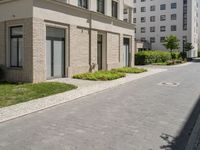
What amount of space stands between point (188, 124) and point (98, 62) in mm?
16644

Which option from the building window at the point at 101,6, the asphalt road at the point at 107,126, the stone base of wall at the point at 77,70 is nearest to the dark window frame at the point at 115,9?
the building window at the point at 101,6

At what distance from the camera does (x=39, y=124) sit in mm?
7594

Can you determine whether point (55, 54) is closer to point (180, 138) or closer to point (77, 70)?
point (77, 70)

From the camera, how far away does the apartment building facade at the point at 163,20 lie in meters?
68.9

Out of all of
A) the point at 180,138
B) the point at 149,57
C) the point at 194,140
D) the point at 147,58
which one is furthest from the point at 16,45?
the point at 149,57

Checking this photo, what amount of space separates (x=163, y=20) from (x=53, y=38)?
5877 cm

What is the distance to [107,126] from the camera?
7.38 meters

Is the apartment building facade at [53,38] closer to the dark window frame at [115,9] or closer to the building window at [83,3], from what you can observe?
the building window at [83,3]

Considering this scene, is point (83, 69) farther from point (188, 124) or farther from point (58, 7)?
point (188, 124)

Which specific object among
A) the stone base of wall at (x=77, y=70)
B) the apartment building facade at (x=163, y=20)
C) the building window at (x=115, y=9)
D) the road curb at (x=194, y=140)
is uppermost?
the apartment building facade at (x=163, y=20)

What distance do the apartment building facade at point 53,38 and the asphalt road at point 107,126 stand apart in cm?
589

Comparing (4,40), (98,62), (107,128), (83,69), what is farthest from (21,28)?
(107,128)

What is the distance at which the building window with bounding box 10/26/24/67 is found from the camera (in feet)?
53.9

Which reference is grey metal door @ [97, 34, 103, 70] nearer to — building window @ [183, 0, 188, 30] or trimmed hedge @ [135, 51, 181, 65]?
trimmed hedge @ [135, 51, 181, 65]
